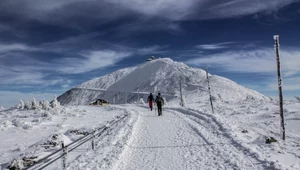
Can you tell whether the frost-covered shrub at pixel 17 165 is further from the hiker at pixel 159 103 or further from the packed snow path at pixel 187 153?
the hiker at pixel 159 103

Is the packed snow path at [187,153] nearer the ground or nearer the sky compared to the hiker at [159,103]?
nearer the ground

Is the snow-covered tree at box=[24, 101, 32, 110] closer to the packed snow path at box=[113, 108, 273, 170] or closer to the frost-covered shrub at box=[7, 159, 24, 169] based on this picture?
the packed snow path at box=[113, 108, 273, 170]

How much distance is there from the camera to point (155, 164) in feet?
29.6

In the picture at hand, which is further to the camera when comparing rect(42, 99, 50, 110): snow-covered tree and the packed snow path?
rect(42, 99, 50, 110): snow-covered tree

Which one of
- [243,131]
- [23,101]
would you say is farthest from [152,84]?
[243,131]

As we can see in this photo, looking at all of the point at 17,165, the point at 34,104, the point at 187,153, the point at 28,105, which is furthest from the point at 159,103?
the point at 28,105

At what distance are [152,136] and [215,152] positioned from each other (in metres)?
5.00

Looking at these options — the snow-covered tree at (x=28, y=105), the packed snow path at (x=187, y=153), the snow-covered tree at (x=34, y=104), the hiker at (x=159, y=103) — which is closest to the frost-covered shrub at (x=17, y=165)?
the packed snow path at (x=187, y=153)

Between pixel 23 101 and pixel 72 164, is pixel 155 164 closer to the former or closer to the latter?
pixel 72 164

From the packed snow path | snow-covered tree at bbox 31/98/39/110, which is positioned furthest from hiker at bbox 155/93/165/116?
snow-covered tree at bbox 31/98/39/110

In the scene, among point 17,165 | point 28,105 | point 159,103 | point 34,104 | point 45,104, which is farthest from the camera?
point 28,105

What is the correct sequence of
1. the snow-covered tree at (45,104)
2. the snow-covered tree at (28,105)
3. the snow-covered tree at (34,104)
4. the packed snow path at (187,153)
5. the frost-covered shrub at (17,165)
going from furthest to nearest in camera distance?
the snow-covered tree at (28,105) → the snow-covered tree at (34,104) → the snow-covered tree at (45,104) → the frost-covered shrub at (17,165) → the packed snow path at (187,153)

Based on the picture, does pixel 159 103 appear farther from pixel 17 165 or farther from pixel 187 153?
pixel 17 165

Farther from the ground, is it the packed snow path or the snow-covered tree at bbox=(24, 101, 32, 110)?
the snow-covered tree at bbox=(24, 101, 32, 110)
